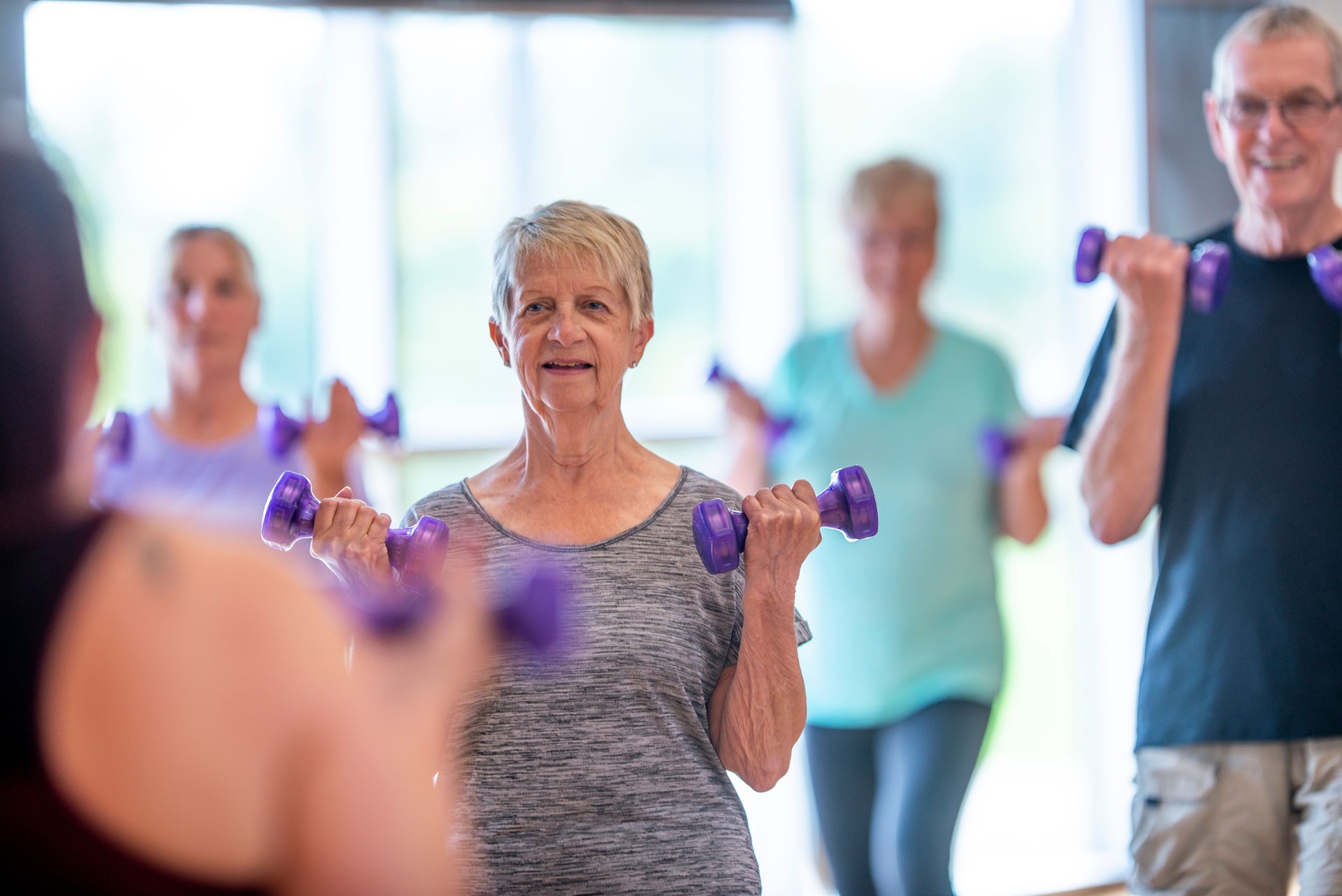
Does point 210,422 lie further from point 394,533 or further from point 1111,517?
point 1111,517

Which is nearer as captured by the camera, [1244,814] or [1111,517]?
[1244,814]

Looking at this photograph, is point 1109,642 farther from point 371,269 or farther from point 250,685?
point 250,685

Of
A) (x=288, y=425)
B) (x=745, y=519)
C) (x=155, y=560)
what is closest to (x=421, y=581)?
(x=745, y=519)

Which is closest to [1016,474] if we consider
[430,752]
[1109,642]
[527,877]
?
A: [1109,642]

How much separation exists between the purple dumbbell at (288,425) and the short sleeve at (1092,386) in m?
1.36

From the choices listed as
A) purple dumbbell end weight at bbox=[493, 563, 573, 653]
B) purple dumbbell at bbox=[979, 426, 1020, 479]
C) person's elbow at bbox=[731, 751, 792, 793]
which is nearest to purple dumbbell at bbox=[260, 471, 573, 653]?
purple dumbbell end weight at bbox=[493, 563, 573, 653]

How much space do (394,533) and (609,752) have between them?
0.40 metres

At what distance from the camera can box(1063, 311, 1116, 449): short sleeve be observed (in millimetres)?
2199

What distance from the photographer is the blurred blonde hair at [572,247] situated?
1.70 metres

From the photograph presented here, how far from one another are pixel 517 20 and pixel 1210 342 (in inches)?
77.3

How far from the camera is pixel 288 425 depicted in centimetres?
252

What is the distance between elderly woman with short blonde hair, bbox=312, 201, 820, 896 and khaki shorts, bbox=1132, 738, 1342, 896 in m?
0.75

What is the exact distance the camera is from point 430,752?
85cm

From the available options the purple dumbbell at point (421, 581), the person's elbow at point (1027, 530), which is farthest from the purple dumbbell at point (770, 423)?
the purple dumbbell at point (421, 581)
